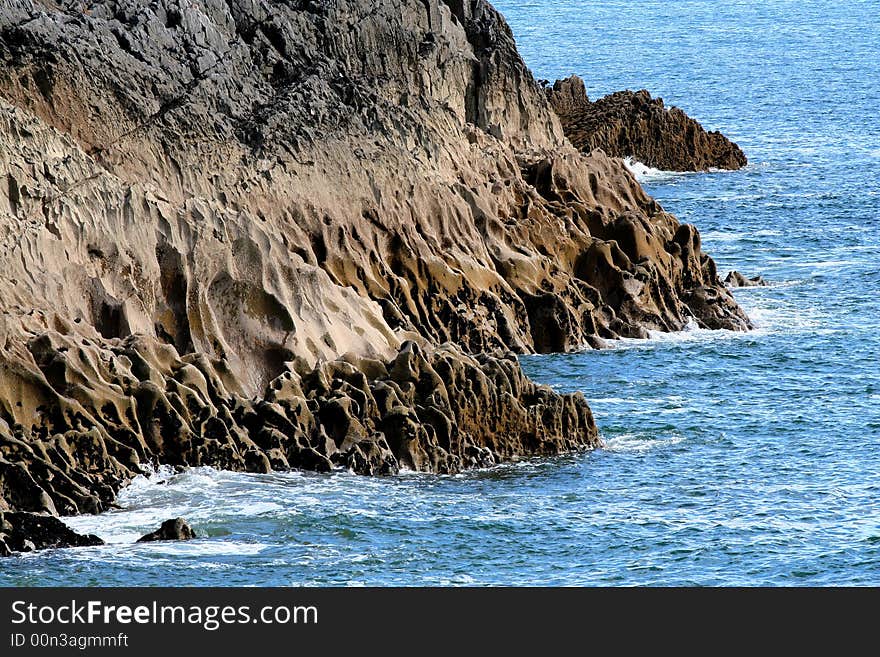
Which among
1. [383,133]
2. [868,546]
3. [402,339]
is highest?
[383,133]

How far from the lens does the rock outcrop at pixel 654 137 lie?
118 m

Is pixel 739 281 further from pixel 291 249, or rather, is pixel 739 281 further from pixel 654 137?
pixel 654 137

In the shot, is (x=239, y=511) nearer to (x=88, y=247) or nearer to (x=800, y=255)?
(x=88, y=247)

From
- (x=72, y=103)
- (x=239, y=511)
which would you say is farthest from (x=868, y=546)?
(x=72, y=103)

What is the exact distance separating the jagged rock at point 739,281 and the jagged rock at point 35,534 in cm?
4096

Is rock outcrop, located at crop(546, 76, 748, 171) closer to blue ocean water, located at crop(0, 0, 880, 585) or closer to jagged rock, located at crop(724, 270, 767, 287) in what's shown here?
blue ocean water, located at crop(0, 0, 880, 585)

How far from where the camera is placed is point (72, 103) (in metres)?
63.0

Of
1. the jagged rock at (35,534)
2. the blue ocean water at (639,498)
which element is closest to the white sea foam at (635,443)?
the blue ocean water at (639,498)

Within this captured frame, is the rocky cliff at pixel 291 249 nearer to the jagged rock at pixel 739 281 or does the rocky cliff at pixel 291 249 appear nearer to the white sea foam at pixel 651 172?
the jagged rock at pixel 739 281

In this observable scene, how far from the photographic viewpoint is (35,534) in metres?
43.4

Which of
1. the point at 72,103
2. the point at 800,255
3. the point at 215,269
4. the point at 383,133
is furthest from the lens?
the point at 800,255

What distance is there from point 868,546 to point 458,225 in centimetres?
2494

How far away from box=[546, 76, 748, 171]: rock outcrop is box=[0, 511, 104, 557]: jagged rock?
76402mm

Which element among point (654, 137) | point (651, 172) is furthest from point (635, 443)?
point (654, 137)
